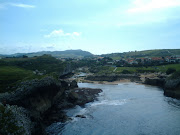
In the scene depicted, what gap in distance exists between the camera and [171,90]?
50.2 meters

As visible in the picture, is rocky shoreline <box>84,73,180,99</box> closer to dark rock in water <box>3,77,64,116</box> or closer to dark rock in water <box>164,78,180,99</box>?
dark rock in water <box>164,78,180,99</box>

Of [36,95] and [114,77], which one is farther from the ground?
[36,95]

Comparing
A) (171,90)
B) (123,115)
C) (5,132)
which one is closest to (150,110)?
(123,115)

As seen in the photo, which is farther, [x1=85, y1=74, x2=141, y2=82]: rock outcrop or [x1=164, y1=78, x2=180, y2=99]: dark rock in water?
[x1=85, y1=74, x2=141, y2=82]: rock outcrop

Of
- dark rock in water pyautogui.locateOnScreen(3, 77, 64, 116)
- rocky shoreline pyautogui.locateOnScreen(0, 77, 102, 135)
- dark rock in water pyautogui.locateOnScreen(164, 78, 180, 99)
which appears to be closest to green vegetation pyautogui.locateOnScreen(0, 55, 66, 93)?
dark rock in water pyautogui.locateOnScreen(3, 77, 64, 116)

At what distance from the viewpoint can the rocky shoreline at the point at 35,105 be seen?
23.5 metres

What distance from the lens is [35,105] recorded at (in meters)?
31.2

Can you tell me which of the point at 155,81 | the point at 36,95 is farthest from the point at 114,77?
the point at 36,95

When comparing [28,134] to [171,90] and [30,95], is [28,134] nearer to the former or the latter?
[30,95]

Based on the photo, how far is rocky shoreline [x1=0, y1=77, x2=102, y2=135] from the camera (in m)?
23.5

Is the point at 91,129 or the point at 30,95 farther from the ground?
the point at 30,95

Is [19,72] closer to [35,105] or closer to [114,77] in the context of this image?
[35,105]

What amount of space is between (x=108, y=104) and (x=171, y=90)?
897 inches

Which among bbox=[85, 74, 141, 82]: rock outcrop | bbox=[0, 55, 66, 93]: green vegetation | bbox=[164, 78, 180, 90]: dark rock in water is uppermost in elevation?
bbox=[0, 55, 66, 93]: green vegetation
